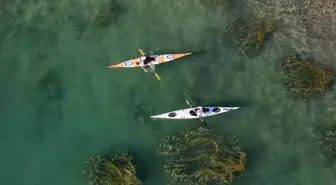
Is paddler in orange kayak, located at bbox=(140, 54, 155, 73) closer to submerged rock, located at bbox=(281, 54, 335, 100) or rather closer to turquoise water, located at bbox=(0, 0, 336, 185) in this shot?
turquoise water, located at bbox=(0, 0, 336, 185)

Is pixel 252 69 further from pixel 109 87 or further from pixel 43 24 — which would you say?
pixel 43 24

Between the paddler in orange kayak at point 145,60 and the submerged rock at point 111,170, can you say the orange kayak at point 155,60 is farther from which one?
the submerged rock at point 111,170

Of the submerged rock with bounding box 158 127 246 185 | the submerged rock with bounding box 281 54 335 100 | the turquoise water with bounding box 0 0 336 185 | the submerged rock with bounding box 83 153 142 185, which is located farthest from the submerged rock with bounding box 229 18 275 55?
the submerged rock with bounding box 83 153 142 185

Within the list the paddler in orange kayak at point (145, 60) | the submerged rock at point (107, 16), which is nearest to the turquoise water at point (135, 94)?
the submerged rock at point (107, 16)

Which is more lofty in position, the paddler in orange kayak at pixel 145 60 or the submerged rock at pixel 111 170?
the paddler in orange kayak at pixel 145 60

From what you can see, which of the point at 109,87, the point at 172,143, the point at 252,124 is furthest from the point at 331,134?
the point at 109,87

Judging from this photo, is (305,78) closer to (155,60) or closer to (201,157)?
(201,157)
